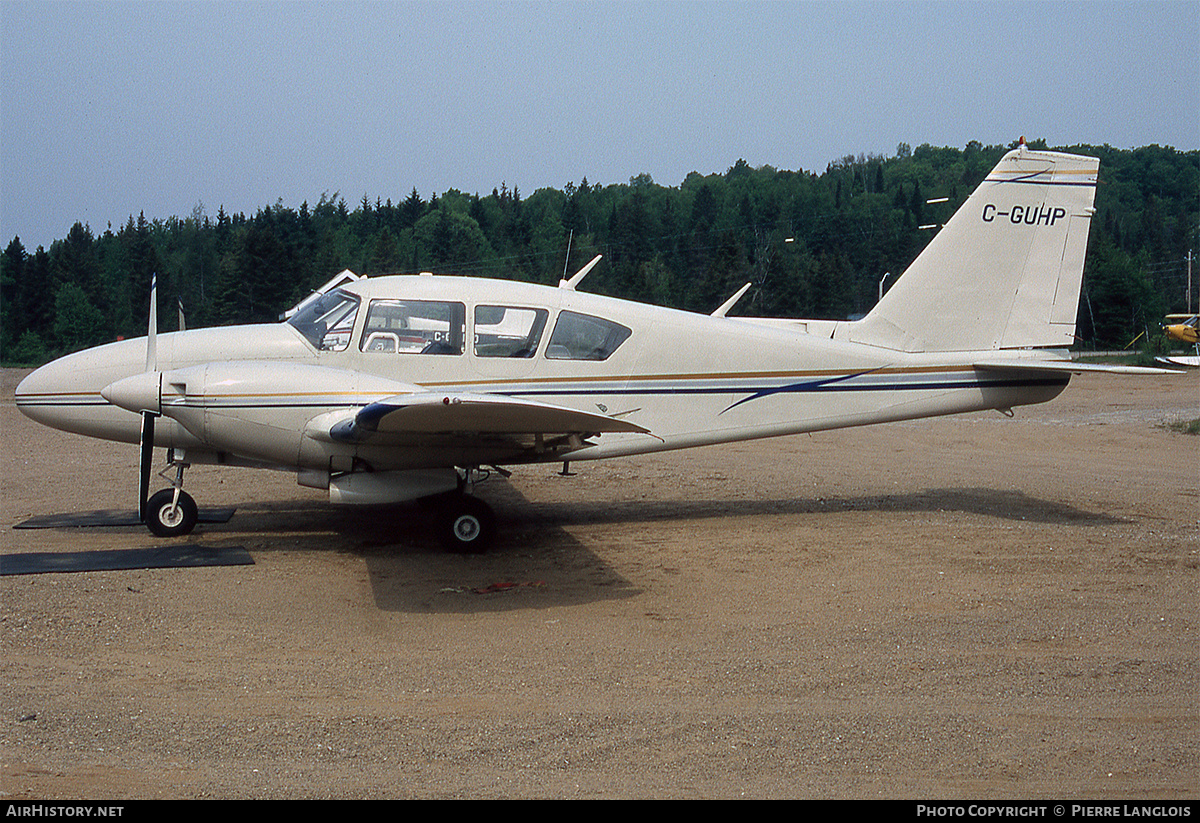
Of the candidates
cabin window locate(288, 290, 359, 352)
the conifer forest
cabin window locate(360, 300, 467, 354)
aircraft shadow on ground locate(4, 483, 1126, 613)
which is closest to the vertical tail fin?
aircraft shadow on ground locate(4, 483, 1126, 613)

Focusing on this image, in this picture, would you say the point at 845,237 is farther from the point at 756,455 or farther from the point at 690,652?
the point at 690,652

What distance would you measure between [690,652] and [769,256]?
52.7 m

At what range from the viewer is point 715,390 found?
9.06 meters

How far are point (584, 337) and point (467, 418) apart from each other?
6.91 feet

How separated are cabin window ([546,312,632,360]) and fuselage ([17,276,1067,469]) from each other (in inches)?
0.5

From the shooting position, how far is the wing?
6.70 metres

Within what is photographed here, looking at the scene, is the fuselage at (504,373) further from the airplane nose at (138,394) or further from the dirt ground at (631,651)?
the dirt ground at (631,651)

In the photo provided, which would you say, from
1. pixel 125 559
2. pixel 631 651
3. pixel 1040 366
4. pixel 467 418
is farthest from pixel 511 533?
pixel 1040 366

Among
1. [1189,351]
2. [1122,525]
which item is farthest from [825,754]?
[1189,351]

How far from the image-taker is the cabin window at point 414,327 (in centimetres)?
848

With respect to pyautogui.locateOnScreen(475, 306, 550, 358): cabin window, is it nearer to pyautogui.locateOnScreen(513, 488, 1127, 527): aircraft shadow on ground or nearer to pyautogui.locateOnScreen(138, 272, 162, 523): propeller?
pyautogui.locateOnScreen(513, 488, 1127, 527): aircraft shadow on ground

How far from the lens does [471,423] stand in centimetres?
722

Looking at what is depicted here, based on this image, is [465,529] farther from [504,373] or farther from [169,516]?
[169,516]

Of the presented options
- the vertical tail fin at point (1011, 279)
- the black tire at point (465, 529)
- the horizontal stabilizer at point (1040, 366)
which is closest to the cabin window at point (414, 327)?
A: the black tire at point (465, 529)
